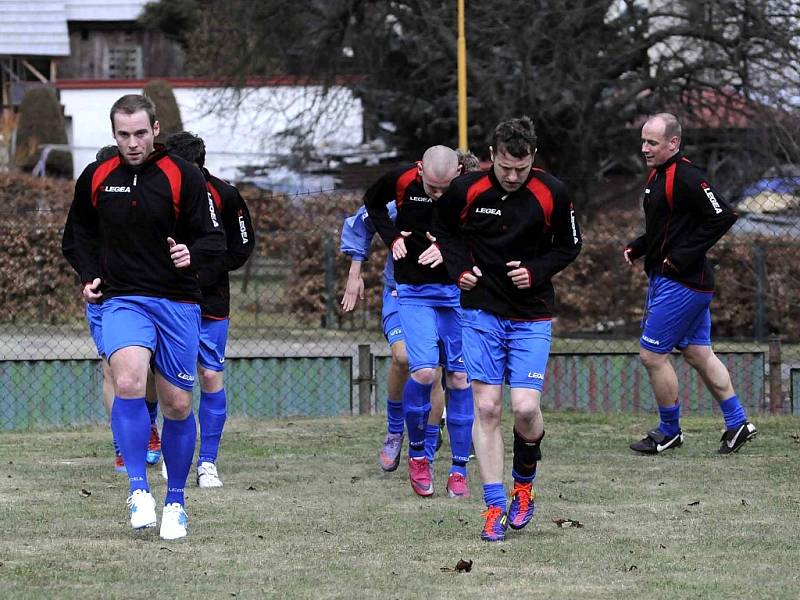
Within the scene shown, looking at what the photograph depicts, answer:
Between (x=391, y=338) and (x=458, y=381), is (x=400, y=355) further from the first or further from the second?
(x=458, y=381)

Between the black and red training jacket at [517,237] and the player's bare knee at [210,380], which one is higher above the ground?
the black and red training jacket at [517,237]

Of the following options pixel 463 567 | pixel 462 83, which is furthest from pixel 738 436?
pixel 462 83

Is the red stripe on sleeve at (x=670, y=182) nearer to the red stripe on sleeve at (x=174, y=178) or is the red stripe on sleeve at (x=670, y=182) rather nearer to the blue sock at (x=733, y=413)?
the blue sock at (x=733, y=413)

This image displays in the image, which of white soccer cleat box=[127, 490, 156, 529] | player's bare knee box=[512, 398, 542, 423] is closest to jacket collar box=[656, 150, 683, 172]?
player's bare knee box=[512, 398, 542, 423]

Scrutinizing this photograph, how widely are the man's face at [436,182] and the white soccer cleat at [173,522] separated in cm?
236

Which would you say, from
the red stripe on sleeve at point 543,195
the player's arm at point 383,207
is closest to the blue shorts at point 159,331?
the red stripe on sleeve at point 543,195

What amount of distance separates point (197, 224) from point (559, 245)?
1.70 metres

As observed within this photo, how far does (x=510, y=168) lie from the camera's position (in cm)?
672

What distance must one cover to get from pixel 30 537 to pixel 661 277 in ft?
14.8

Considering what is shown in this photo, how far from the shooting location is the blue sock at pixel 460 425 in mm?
8070

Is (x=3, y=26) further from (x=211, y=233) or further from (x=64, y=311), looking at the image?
(x=211, y=233)

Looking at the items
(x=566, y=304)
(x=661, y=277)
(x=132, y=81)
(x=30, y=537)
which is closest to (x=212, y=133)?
(x=132, y=81)

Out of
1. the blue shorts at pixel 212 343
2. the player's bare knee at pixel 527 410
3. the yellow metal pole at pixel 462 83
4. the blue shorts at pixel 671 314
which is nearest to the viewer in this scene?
the player's bare knee at pixel 527 410

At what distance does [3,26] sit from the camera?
48094mm
